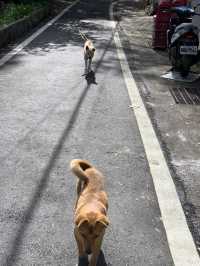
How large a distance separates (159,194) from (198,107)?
3630 mm

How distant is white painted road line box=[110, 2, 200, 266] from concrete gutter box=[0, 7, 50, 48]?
23.7 ft

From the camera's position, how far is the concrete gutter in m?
13.9

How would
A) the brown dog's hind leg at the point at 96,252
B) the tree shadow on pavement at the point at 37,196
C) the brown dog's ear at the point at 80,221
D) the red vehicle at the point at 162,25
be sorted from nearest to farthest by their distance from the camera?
the brown dog's ear at the point at 80,221
the brown dog's hind leg at the point at 96,252
the tree shadow on pavement at the point at 37,196
the red vehicle at the point at 162,25

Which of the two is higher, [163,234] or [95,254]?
[95,254]

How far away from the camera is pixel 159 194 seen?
514cm

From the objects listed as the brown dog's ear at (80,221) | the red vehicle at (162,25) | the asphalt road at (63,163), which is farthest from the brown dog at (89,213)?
the red vehicle at (162,25)

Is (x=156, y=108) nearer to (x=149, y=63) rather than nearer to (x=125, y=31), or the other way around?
(x=149, y=63)

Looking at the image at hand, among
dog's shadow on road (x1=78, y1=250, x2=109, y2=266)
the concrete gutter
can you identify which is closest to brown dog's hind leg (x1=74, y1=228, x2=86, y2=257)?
dog's shadow on road (x1=78, y1=250, x2=109, y2=266)

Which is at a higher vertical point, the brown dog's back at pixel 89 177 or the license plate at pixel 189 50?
the brown dog's back at pixel 89 177

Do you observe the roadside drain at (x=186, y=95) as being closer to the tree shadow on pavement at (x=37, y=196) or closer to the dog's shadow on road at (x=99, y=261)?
the tree shadow on pavement at (x=37, y=196)

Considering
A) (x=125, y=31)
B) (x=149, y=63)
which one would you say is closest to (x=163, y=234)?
(x=149, y=63)

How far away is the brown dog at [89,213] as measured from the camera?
322cm

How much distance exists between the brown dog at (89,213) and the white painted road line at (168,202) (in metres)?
0.89

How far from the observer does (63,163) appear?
5.83 meters
